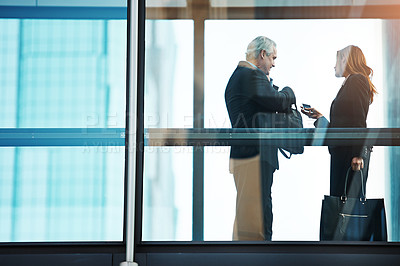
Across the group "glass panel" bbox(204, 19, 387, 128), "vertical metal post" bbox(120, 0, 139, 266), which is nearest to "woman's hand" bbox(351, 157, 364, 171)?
"glass panel" bbox(204, 19, 387, 128)

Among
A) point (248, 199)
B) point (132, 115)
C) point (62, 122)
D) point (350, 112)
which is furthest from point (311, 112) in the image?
point (62, 122)

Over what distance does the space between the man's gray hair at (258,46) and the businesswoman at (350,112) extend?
32cm

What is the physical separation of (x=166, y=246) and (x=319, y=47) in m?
1.17

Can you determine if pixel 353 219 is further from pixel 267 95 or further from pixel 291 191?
pixel 267 95

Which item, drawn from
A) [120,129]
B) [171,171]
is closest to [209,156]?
[171,171]

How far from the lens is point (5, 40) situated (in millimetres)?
3592

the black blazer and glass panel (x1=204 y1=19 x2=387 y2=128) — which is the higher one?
glass panel (x1=204 y1=19 x2=387 y2=128)

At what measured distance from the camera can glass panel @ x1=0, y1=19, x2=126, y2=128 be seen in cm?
355

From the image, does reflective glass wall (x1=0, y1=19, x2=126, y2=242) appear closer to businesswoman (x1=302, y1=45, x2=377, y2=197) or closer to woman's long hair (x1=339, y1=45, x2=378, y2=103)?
businesswoman (x1=302, y1=45, x2=377, y2=197)

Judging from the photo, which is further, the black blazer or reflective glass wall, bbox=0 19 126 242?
the black blazer

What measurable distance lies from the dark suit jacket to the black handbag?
0.32 meters

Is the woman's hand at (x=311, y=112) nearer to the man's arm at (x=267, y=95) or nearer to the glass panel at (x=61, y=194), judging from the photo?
the man's arm at (x=267, y=95)

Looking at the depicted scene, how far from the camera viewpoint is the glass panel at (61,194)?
349 cm

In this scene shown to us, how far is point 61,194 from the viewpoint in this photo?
3506mm
